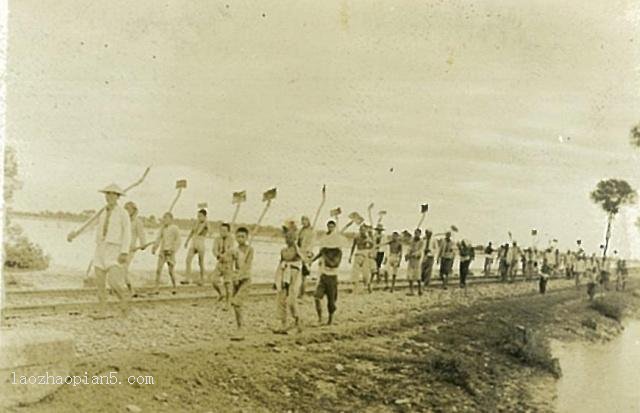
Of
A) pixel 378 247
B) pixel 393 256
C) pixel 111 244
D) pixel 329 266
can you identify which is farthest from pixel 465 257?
pixel 111 244

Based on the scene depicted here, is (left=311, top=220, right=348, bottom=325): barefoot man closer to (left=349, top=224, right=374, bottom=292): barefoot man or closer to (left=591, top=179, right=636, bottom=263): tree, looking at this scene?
(left=349, top=224, right=374, bottom=292): barefoot man

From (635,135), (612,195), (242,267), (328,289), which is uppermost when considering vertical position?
(635,135)

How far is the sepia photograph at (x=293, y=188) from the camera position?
499cm

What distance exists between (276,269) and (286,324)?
0.51 meters

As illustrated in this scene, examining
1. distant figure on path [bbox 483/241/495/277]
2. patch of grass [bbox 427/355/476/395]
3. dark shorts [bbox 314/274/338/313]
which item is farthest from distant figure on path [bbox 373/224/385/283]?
patch of grass [bbox 427/355/476/395]

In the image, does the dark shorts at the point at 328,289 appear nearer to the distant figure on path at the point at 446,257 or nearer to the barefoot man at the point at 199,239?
the barefoot man at the point at 199,239

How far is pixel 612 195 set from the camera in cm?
659

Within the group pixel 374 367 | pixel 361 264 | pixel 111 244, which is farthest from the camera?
pixel 361 264

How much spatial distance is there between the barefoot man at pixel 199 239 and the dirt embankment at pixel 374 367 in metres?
1.22

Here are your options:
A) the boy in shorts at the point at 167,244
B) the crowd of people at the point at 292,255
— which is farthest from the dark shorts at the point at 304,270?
the boy in shorts at the point at 167,244

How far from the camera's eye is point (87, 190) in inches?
201

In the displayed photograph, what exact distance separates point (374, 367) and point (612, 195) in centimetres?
311

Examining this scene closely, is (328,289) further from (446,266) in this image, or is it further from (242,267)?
(446,266)

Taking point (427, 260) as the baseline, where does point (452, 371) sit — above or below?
below
